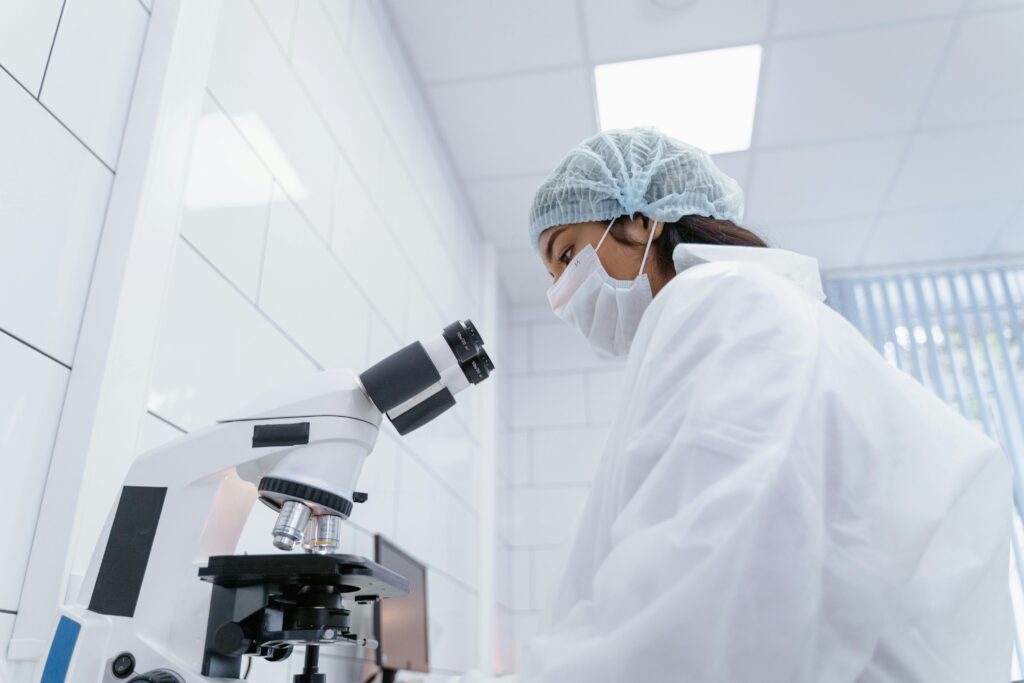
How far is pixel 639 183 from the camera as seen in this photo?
1.15 meters

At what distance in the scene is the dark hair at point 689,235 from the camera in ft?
3.56

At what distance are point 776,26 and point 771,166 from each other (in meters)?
0.69

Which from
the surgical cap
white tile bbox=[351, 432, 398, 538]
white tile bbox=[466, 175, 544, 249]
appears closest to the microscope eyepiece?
the surgical cap

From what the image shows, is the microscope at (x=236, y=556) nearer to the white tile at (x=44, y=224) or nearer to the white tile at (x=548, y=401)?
the white tile at (x=44, y=224)

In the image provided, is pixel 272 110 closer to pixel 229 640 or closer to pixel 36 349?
pixel 36 349

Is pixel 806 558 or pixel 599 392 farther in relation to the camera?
pixel 599 392

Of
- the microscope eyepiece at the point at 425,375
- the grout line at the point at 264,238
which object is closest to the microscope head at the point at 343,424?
the microscope eyepiece at the point at 425,375

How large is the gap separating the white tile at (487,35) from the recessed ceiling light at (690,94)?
179 mm

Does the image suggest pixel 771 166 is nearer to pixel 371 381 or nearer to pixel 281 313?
pixel 281 313

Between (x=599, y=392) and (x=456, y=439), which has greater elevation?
(x=599, y=392)

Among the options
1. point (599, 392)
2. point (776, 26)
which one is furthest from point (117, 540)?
point (599, 392)

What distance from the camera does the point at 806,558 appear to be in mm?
594

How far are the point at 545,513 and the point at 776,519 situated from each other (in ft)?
9.86

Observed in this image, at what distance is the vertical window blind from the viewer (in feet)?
10.7
